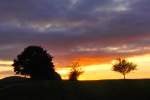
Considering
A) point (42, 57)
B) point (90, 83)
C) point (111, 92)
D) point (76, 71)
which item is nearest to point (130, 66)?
point (76, 71)

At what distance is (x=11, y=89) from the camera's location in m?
77.0

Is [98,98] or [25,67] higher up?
[25,67]

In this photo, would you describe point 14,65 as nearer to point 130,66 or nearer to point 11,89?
point 130,66

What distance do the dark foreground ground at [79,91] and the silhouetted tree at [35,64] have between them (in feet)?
139

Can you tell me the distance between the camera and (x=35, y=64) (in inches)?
5020

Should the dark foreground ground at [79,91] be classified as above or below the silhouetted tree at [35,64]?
below

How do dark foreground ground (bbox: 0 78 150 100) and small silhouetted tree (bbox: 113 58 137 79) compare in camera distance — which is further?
small silhouetted tree (bbox: 113 58 137 79)

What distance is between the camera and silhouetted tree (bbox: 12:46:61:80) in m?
126

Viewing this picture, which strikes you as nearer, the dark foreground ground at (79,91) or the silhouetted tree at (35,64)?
the dark foreground ground at (79,91)

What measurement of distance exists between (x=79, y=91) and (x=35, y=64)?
54.2 m

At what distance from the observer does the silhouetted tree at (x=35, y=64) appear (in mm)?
126062

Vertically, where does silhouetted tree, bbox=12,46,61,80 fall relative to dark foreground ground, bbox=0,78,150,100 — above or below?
above

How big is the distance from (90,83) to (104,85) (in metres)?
4.62

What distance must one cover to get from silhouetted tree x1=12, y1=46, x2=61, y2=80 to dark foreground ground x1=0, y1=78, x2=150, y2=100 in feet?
139
